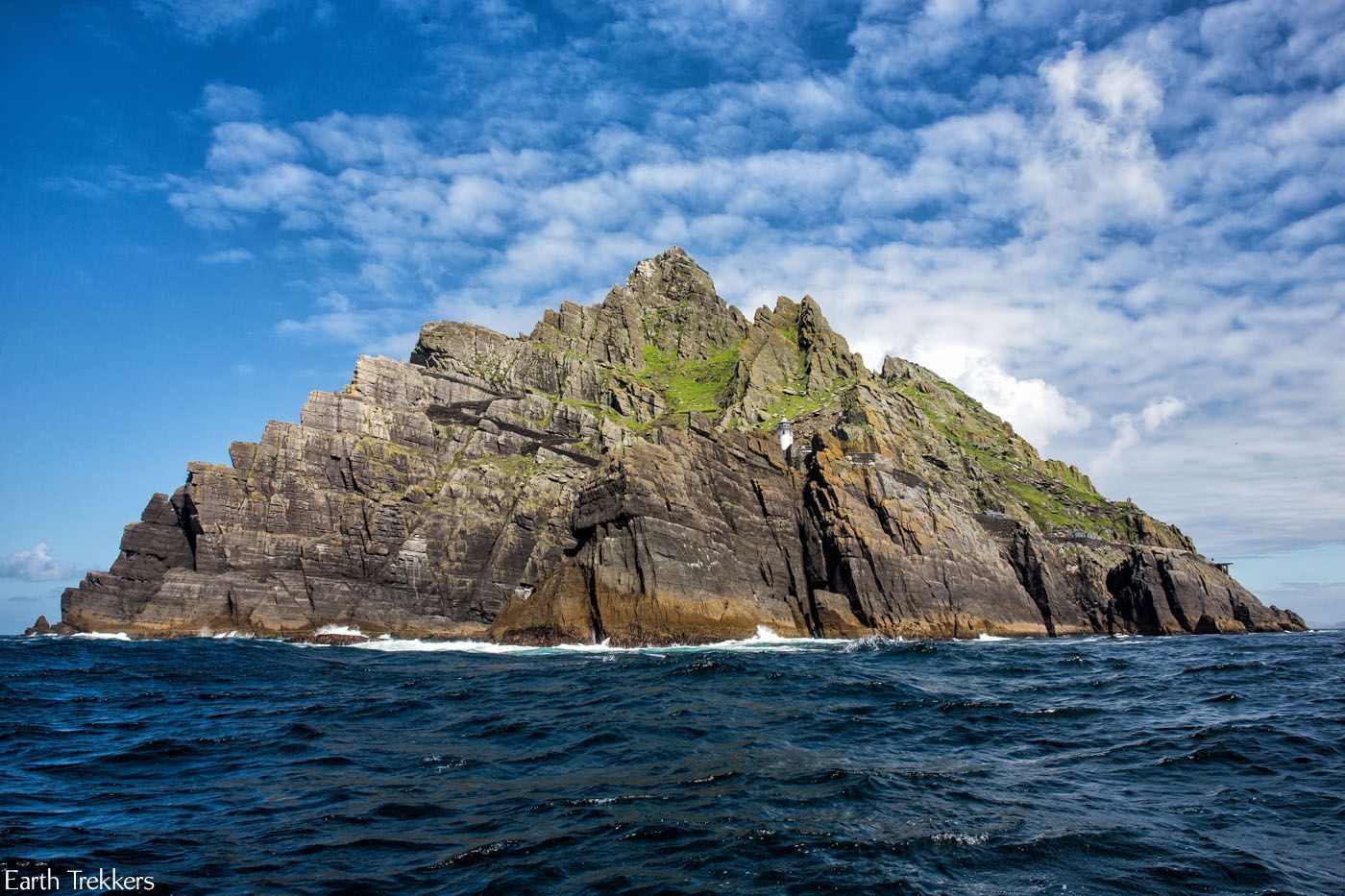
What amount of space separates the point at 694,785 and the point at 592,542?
164 ft

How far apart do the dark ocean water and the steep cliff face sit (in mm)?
34132

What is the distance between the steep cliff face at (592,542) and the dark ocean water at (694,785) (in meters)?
34.1

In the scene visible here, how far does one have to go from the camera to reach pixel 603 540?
61031 millimetres

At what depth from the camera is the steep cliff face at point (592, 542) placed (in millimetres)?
61688

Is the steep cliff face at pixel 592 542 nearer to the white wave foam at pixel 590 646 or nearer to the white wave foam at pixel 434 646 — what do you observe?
the white wave foam at pixel 590 646

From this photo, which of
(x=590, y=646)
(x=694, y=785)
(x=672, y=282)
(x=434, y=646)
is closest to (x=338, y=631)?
(x=434, y=646)

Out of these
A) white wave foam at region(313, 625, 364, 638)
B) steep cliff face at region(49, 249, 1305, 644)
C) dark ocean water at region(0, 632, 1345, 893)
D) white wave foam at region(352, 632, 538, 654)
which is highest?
steep cliff face at region(49, 249, 1305, 644)

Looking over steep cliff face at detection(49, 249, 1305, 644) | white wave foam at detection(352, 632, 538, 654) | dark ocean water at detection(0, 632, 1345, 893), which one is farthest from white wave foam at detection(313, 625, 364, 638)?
dark ocean water at detection(0, 632, 1345, 893)

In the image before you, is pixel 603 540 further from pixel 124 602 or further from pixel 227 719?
pixel 124 602

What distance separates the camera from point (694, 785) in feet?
45.8

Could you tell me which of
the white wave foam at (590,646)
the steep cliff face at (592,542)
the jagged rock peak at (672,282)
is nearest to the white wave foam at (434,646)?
the white wave foam at (590,646)

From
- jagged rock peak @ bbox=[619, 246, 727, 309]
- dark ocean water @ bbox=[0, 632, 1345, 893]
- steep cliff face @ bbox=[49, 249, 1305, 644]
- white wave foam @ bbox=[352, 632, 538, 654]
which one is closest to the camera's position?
dark ocean water @ bbox=[0, 632, 1345, 893]

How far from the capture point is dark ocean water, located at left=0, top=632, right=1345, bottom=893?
32.2 ft

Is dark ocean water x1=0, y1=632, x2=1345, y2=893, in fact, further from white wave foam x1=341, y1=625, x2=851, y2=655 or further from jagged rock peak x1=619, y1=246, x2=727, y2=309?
jagged rock peak x1=619, y1=246, x2=727, y2=309
